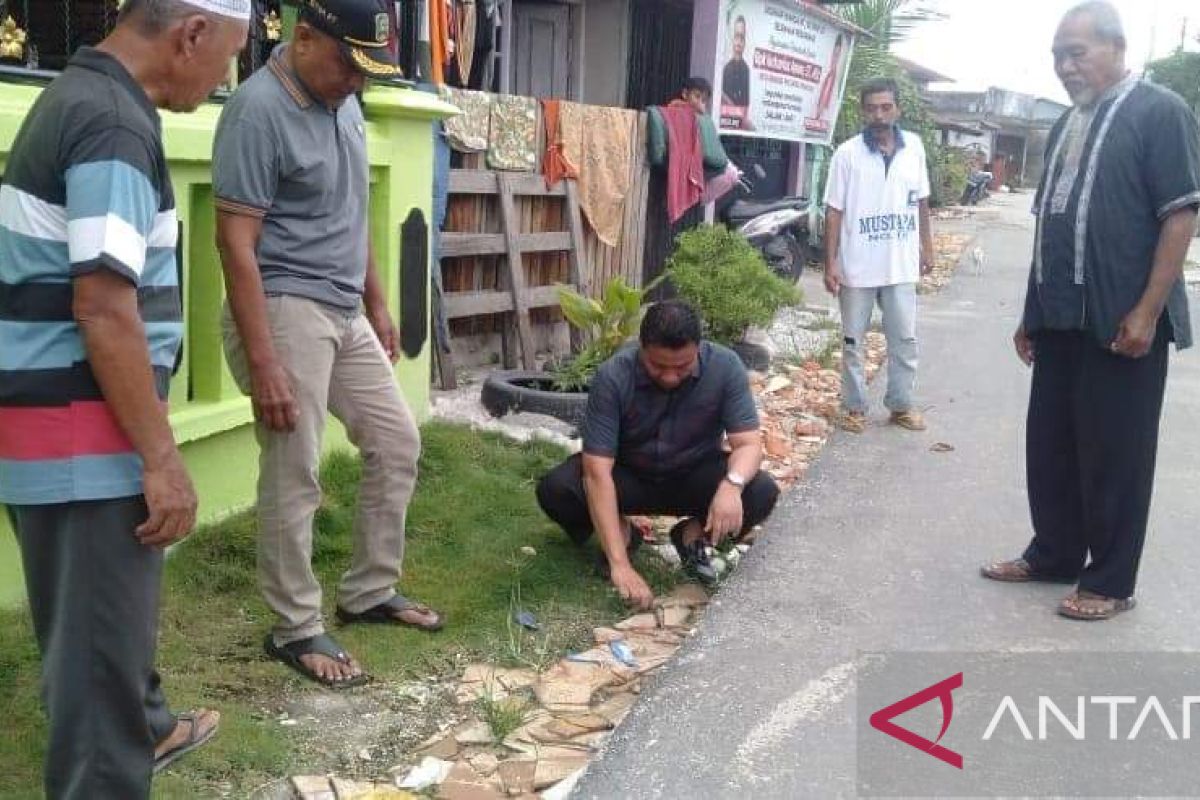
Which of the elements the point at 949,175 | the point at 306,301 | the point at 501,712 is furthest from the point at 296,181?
the point at 949,175

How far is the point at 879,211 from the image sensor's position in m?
6.92

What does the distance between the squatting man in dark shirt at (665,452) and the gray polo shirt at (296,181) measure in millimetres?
1100

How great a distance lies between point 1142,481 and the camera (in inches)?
167

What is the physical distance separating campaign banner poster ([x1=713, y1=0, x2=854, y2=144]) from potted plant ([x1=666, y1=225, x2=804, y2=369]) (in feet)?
9.97

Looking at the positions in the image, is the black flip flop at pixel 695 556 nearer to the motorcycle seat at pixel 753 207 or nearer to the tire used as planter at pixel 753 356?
the tire used as planter at pixel 753 356

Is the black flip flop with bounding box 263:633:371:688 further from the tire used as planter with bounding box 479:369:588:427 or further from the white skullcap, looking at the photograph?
the tire used as planter with bounding box 479:369:588:427

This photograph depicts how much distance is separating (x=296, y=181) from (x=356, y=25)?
453mm

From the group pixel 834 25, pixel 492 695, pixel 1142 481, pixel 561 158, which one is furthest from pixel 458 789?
pixel 834 25

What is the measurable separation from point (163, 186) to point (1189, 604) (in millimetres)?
3792

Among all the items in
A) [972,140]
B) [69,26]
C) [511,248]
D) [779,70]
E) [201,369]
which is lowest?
[201,369]

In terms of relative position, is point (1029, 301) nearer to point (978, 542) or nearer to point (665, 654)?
point (978, 542)

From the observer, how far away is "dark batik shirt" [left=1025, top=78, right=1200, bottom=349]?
4066mm

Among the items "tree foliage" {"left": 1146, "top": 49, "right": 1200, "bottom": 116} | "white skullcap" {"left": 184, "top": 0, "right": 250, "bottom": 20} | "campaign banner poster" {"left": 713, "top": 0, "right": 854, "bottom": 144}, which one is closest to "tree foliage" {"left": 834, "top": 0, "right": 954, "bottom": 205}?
"campaign banner poster" {"left": 713, "top": 0, "right": 854, "bottom": 144}
